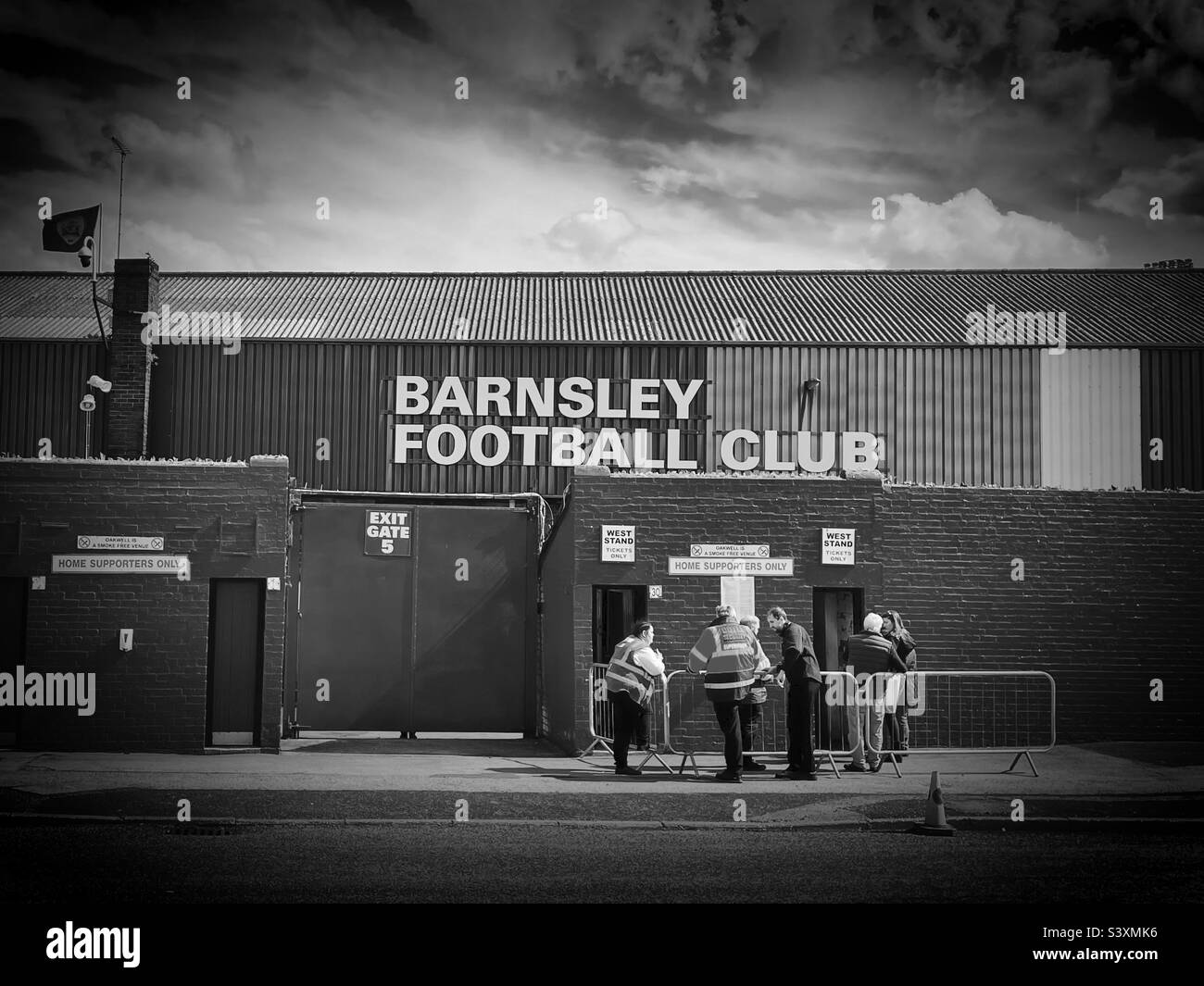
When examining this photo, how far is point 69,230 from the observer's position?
26859mm

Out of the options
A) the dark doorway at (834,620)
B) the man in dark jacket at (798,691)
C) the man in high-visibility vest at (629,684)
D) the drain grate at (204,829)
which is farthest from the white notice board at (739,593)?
the drain grate at (204,829)

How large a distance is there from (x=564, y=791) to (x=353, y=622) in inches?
271

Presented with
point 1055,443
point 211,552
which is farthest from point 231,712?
point 1055,443

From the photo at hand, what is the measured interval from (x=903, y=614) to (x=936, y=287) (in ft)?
66.8

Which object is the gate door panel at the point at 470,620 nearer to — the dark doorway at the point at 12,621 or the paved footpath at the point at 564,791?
Answer: the paved footpath at the point at 564,791

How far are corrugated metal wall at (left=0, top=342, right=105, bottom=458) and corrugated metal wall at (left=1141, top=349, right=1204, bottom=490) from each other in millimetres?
25491

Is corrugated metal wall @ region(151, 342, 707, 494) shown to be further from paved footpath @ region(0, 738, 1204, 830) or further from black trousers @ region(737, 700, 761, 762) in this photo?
black trousers @ region(737, 700, 761, 762)

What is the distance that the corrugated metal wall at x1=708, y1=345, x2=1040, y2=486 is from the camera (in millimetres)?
29719

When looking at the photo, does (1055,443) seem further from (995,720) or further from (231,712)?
(231,712)

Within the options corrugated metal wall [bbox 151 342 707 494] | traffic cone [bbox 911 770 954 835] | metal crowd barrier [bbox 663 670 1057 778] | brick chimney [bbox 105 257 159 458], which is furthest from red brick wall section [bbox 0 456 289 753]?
brick chimney [bbox 105 257 159 458]

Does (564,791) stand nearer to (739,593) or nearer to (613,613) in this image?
(613,613)

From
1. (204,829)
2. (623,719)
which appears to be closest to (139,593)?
(204,829)

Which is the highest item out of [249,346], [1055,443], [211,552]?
[249,346]

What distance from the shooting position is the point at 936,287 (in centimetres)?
3472
